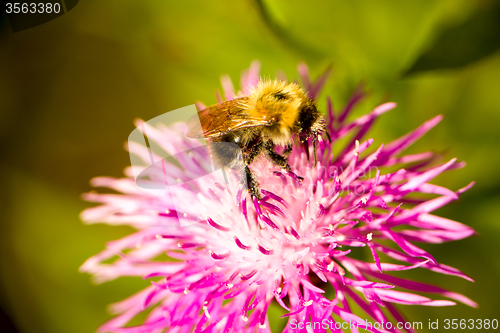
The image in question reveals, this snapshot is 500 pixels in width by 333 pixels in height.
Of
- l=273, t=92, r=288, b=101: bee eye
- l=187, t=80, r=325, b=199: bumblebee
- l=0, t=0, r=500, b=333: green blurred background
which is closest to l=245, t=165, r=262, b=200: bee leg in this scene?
l=187, t=80, r=325, b=199: bumblebee

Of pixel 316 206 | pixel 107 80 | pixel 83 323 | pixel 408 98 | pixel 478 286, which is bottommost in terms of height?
pixel 478 286

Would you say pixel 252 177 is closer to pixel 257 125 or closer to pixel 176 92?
pixel 257 125

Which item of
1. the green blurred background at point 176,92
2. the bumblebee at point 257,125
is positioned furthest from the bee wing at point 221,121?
the green blurred background at point 176,92

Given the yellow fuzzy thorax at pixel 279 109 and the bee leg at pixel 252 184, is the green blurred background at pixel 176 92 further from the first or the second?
the bee leg at pixel 252 184

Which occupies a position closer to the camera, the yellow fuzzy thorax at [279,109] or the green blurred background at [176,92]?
the yellow fuzzy thorax at [279,109]

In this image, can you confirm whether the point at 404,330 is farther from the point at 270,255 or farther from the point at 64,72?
the point at 64,72

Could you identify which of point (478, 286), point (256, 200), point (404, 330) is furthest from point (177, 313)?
point (478, 286)

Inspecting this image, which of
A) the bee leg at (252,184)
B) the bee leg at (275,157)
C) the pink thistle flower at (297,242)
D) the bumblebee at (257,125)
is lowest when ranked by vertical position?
the pink thistle flower at (297,242)
